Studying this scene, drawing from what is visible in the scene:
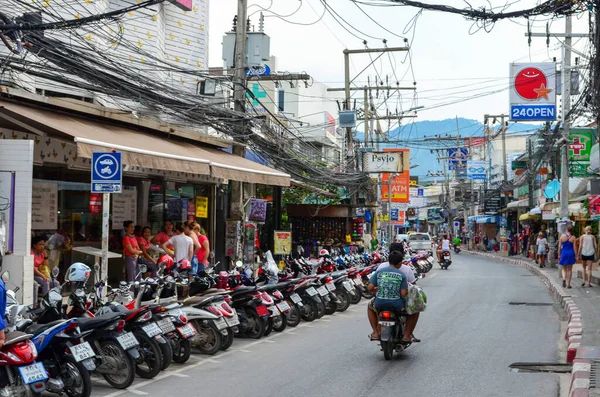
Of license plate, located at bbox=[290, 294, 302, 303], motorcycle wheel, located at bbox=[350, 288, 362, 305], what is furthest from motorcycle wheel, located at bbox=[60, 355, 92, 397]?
motorcycle wheel, located at bbox=[350, 288, 362, 305]

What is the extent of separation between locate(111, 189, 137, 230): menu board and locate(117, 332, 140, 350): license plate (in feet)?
34.0

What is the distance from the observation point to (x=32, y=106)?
14.0 metres

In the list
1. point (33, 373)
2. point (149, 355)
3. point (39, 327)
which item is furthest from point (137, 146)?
point (33, 373)

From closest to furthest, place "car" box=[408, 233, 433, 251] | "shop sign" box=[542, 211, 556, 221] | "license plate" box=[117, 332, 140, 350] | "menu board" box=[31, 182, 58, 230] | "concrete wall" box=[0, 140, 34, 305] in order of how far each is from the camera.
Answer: "license plate" box=[117, 332, 140, 350]
"concrete wall" box=[0, 140, 34, 305]
"menu board" box=[31, 182, 58, 230]
"shop sign" box=[542, 211, 556, 221]
"car" box=[408, 233, 433, 251]

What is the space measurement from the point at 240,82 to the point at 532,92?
1081 centimetres

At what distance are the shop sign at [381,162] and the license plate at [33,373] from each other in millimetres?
28455

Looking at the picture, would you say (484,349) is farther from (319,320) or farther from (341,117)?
A: (341,117)

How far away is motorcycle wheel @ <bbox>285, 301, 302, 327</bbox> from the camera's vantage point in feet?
46.7

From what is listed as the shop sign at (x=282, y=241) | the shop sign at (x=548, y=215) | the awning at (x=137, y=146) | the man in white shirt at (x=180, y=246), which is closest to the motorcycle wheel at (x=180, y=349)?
the awning at (x=137, y=146)

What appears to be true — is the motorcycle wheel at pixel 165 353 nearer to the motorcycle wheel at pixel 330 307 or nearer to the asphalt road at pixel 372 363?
the asphalt road at pixel 372 363

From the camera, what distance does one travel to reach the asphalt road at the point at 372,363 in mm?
8602

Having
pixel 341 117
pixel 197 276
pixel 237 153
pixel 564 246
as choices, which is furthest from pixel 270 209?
pixel 197 276

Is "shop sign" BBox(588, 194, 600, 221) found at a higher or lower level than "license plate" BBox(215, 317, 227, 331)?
higher

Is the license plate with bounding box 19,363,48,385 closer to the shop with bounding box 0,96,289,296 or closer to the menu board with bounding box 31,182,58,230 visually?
the shop with bounding box 0,96,289,296
